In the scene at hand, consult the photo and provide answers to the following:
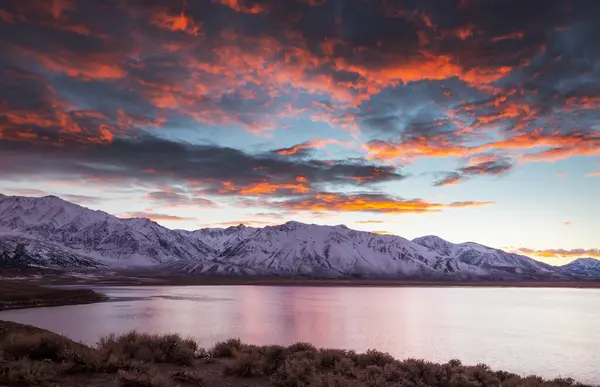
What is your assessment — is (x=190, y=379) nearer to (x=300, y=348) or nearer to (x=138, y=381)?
(x=138, y=381)

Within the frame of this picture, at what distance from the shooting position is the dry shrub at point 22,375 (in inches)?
433

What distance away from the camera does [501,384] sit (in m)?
16.5

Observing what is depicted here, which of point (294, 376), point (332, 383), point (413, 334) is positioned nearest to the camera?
point (332, 383)

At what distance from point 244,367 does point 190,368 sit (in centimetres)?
221

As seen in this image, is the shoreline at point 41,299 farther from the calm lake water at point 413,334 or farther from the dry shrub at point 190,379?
the dry shrub at point 190,379

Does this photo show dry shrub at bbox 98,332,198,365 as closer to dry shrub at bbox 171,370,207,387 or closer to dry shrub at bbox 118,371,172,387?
dry shrub at bbox 171,370,207,387

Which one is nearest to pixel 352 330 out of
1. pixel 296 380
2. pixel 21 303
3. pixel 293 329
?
pixel 293 329

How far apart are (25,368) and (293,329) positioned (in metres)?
37.4

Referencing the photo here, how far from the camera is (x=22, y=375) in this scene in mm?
11180

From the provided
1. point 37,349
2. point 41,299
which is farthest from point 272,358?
point 41,299

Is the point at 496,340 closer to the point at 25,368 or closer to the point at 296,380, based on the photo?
the point at 296,380

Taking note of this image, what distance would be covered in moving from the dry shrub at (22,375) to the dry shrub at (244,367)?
553 cm

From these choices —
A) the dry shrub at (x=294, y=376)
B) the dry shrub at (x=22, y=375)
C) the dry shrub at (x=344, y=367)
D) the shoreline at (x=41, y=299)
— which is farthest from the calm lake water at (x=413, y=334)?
the dry shrub at (x=22, y=375)

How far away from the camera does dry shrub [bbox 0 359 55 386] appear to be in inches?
433
